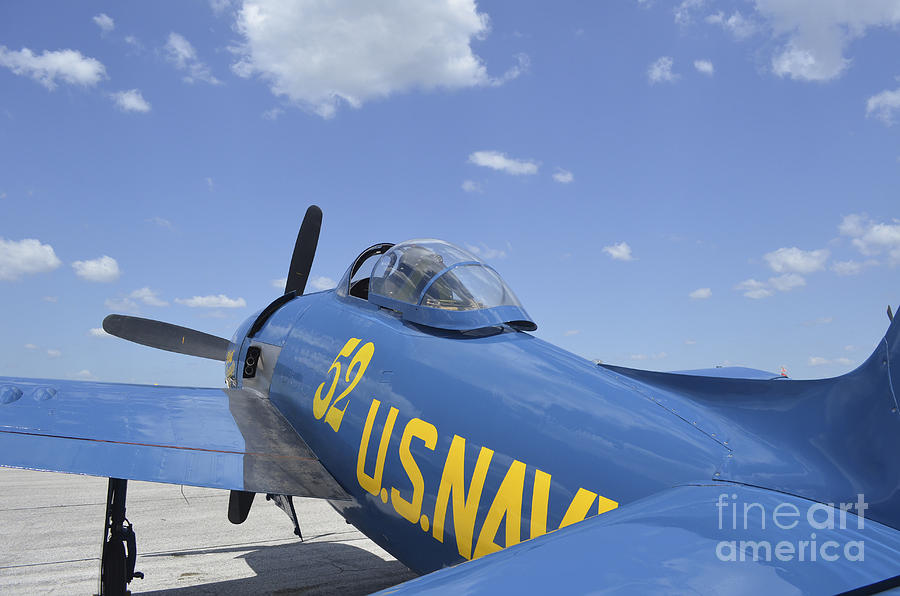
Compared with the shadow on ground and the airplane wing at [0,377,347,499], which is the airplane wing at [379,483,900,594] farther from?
the shadow on ground

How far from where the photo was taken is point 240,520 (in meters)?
6.41

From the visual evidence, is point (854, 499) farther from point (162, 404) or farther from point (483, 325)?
point (162, 404)

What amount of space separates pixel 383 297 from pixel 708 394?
2.46 metres

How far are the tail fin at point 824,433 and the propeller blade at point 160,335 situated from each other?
24.8 ft

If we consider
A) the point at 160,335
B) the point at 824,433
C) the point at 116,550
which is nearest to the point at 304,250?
the point at 160,335

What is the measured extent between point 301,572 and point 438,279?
4.21 meters

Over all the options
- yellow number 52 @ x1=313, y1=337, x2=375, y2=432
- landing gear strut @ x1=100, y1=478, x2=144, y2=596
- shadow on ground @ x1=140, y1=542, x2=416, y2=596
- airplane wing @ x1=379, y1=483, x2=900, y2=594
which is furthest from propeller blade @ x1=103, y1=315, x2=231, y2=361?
airplane wing @ x1=379, y1=483, x2=900, y2=594

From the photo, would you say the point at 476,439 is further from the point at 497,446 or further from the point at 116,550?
the point at 116,550

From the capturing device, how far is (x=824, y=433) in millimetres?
2363

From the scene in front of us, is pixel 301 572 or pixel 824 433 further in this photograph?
pixel 301 572

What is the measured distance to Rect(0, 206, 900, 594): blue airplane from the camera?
1.57 meters

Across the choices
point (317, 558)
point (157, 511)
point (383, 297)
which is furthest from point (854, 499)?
point (157, 511)

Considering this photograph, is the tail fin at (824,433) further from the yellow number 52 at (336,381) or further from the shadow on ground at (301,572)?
the shadow on ground at (301,572)

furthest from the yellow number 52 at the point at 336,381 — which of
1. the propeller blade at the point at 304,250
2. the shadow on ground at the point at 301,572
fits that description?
the propeller blade at the point at 304,250
